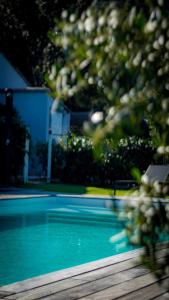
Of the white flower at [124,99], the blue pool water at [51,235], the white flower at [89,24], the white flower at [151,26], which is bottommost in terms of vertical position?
the blue pool water at [51,235]

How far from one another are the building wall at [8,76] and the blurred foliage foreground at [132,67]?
78.7ft

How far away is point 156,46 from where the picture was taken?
→ 185cm

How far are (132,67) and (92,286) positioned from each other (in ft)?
9.20

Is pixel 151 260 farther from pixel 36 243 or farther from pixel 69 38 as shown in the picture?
pixel 36 243

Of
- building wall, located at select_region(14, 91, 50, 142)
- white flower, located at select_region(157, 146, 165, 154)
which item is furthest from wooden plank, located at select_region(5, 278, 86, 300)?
building wall, located at select_region(14, 91, 50, 142)

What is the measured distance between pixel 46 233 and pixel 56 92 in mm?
9011

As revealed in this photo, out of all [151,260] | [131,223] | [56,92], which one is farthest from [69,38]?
[151,260]

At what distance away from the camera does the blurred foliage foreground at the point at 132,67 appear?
1852mm

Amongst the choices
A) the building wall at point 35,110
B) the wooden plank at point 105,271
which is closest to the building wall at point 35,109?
the building wall at point 35,110

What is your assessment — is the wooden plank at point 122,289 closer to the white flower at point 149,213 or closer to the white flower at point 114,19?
the white flower at point 149,213

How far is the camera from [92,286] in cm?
439

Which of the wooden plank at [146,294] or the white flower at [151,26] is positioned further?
the wooden plank at [146,294]

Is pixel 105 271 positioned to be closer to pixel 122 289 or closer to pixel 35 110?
pixel 122 289

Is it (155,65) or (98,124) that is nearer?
(98,124)
